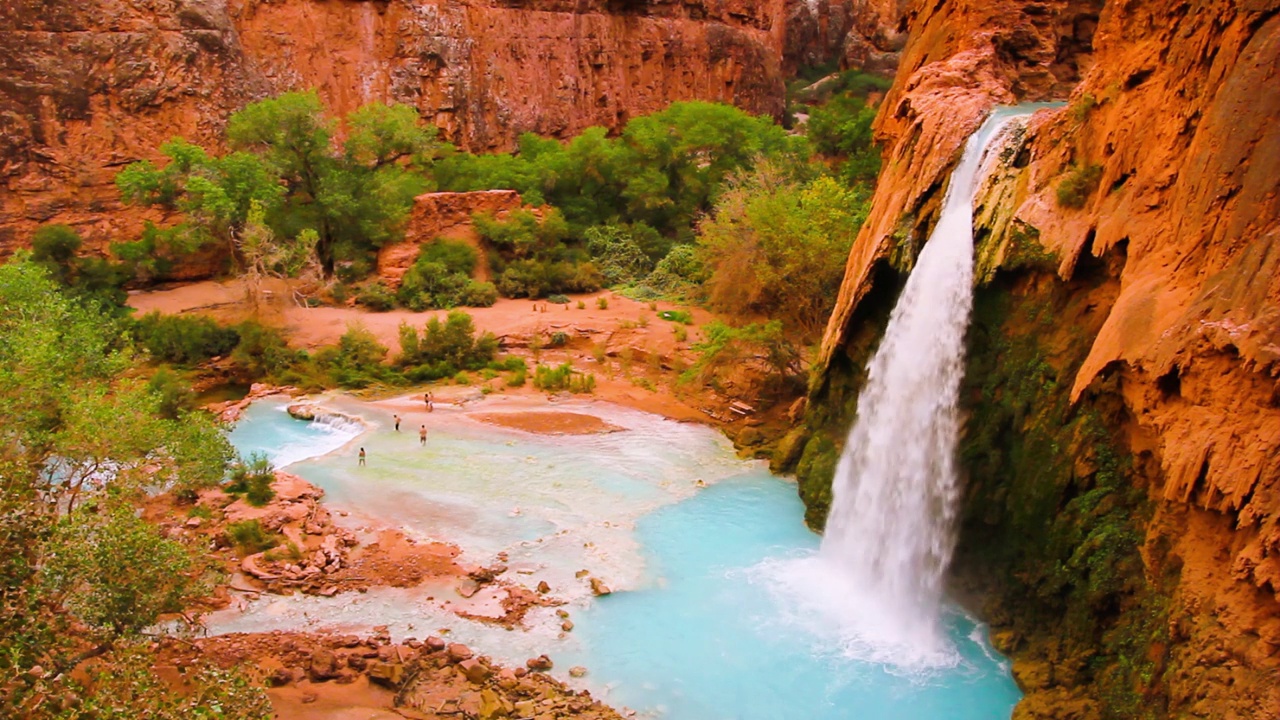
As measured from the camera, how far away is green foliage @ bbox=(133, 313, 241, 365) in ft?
81.7

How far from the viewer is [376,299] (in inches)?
1154

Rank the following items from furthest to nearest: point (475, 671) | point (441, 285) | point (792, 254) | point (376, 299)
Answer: point (441, 285), point (376, 299), point (792, 254), point (475, 671)

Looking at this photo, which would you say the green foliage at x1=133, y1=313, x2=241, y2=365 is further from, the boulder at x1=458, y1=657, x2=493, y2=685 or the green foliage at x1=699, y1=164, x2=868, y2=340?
the boulder at x1=458, y1=657, x2=493, y2=685

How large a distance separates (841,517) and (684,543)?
277 cm

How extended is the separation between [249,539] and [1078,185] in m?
13.5

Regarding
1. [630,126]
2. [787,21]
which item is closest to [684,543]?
[630,126]

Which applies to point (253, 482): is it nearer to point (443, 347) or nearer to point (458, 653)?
point (458, 653)

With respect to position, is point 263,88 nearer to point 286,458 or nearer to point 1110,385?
point 286,458

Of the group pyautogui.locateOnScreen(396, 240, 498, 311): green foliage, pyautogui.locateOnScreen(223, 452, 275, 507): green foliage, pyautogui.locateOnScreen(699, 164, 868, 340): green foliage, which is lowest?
pyautogui.locateOnScreen(223, 452, 275, 507): green foliage

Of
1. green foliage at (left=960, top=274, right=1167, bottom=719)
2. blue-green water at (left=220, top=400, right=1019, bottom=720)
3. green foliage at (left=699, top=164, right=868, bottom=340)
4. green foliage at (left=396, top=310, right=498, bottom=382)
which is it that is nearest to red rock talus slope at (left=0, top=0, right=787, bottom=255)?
green foliage at (left=396, top=310, right=498, bottom=382)

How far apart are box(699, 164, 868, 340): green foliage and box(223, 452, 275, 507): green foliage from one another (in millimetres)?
11994

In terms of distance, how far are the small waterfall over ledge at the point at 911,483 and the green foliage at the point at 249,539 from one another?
837cm

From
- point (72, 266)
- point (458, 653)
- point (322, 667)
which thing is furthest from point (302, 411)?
point (458, 653)

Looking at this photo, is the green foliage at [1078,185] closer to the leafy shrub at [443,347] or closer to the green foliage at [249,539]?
the green foliage at [249,539]
